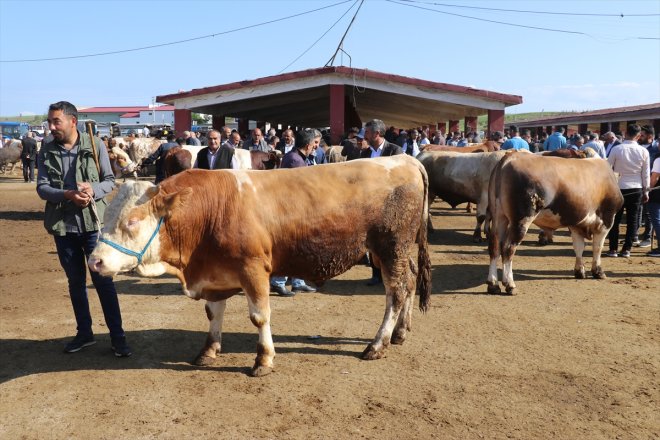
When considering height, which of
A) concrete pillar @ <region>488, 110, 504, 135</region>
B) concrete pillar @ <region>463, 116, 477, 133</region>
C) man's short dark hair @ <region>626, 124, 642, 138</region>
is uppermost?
concrete pillar @ <region>463, 116, 477, 133</region>

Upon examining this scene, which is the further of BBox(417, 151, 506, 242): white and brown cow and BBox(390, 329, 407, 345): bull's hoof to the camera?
BBox(417, 151, 506, 242): white and brown cow

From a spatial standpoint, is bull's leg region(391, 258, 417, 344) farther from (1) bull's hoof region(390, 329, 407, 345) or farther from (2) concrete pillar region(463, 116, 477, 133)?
(2) concrete pillar region(463, 116, 477, 133)

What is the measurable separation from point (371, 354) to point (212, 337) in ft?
4.69

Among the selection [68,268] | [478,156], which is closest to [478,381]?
[68,268]

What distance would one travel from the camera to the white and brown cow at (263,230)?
4.37 meters

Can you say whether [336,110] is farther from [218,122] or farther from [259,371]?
[259,371]

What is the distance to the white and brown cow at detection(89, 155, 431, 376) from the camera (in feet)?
14.3

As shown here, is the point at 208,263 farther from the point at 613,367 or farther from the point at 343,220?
the point at 613,367

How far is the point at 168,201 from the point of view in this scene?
4355 mm

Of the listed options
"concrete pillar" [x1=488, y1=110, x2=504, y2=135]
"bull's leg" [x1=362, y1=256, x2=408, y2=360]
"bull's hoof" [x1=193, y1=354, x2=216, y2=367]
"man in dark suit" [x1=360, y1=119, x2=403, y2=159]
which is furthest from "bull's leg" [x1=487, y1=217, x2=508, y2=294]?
"concrete pillar" [x1=488, y1=110, x2=504, y2=135]

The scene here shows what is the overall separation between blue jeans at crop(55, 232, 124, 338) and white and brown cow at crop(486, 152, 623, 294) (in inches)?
180

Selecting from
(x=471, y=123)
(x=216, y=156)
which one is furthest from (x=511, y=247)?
(x=471, y=123)

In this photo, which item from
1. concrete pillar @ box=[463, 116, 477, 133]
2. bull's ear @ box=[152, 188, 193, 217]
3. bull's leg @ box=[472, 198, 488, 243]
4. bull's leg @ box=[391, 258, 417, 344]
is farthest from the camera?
concrete pillar @ box=[463, 116, 477, 133]

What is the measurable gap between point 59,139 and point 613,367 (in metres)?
5.18
